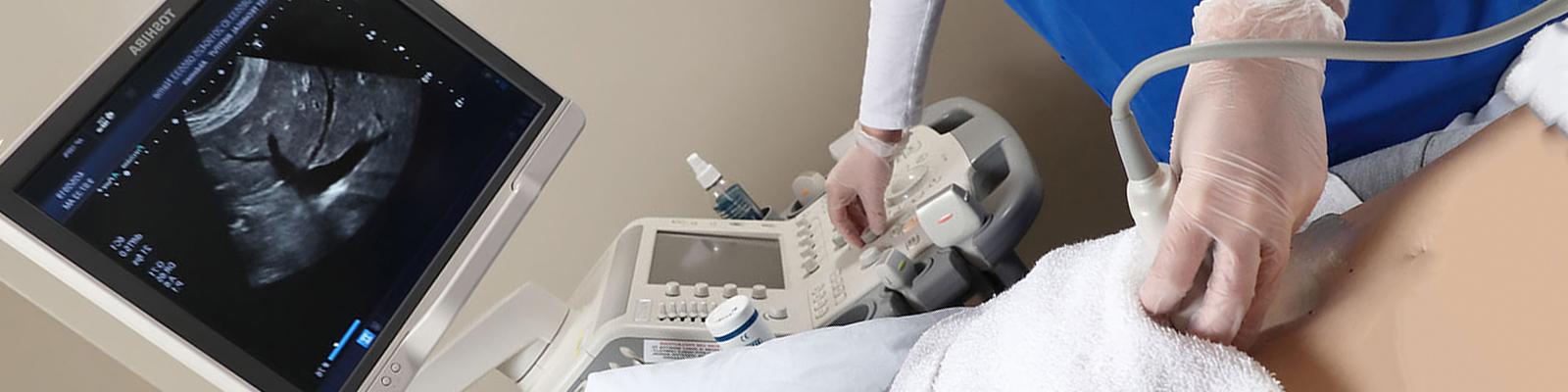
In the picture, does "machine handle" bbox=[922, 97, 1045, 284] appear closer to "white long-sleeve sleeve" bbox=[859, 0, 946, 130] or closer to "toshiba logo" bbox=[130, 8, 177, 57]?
"white long-sleeve sleeve" bbox=[859, 0, 946, 130]

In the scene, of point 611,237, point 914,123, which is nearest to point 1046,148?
point 914,123

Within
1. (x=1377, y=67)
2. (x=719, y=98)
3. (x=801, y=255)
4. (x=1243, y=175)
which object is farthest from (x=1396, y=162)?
(x=719, y=98)

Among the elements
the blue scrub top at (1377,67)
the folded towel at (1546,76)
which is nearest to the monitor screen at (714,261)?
the blue scrub top at (1377,67)

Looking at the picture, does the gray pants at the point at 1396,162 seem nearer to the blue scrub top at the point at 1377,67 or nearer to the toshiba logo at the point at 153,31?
the blue scrub top at the point at 1377,67

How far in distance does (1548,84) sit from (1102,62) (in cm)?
63

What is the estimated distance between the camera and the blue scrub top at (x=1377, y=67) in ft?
2.71

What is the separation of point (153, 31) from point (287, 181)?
16cm

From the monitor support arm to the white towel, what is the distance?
1.61 feet

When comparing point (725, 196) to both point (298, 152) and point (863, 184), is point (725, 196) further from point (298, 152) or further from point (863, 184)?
point (298, 152)

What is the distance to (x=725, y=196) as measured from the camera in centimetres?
147

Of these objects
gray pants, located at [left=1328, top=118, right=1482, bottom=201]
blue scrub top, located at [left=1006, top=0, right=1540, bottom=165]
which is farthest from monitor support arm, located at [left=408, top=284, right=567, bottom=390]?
gray pants, located at [left=1328, top=118, right=1482, bottom=201]

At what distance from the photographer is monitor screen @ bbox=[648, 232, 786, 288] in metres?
1.26

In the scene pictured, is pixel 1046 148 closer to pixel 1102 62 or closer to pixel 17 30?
pixel 1102 62

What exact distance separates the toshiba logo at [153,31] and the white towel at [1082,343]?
673mm
